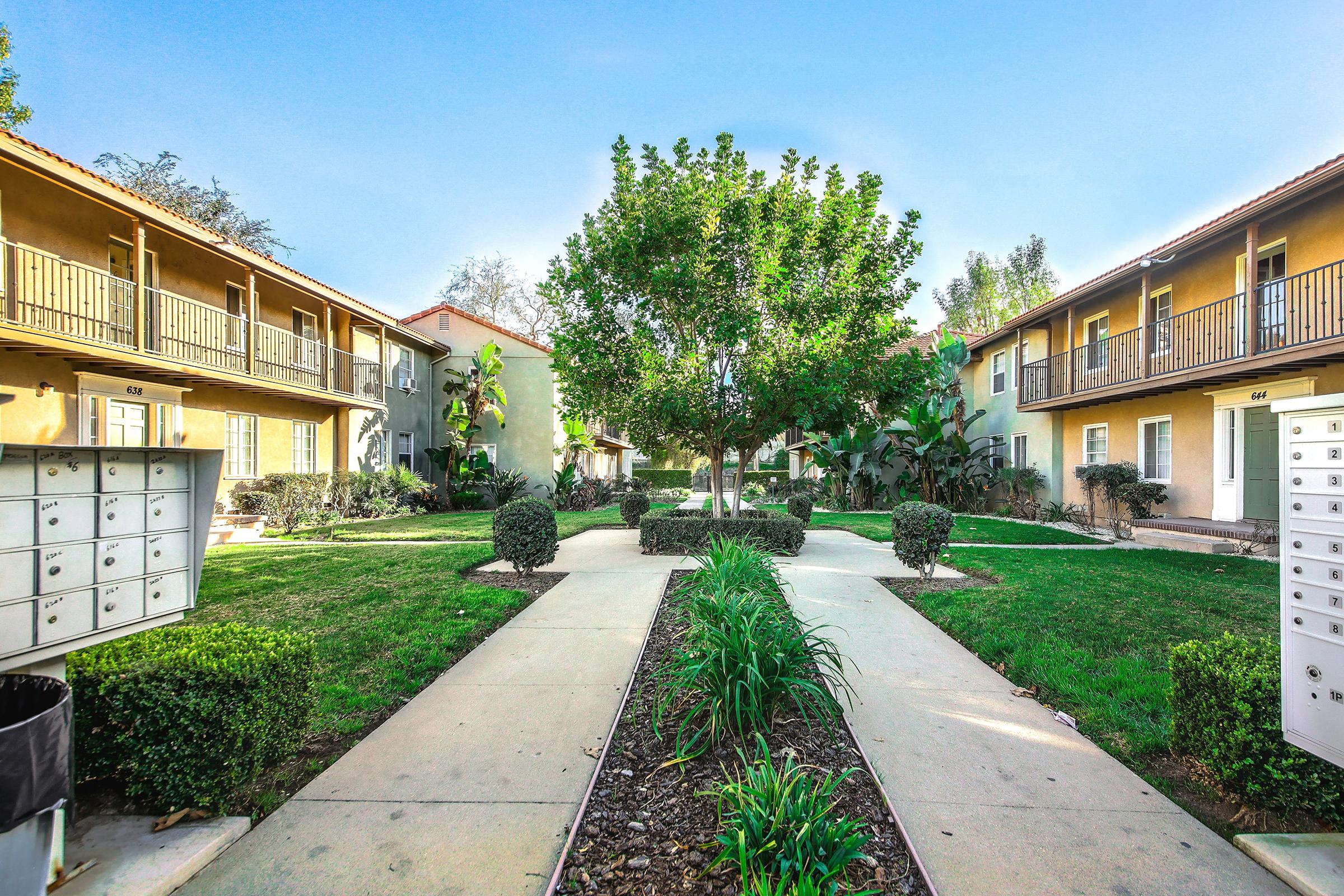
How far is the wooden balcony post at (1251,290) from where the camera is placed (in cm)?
974

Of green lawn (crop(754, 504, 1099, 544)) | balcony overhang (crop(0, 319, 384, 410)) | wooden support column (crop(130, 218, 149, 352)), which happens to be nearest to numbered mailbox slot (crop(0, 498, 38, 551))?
balcony overhang (crop(0, 319, 384, 410))

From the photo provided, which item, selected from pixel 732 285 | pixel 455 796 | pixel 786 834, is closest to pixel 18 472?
pixel 455 796

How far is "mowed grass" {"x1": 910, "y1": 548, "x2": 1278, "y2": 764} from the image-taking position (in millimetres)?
3787

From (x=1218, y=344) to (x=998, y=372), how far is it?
887 cm

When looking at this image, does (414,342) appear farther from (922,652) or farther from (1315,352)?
(1315,352)

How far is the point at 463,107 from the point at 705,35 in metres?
5.05

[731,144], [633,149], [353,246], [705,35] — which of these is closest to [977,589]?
[731,144]

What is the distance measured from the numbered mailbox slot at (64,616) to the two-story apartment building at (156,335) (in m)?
9.63

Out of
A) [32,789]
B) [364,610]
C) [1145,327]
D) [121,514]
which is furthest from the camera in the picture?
[1145,327]

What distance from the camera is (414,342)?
20.7m

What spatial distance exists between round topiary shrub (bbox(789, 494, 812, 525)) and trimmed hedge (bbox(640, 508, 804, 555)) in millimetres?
3461

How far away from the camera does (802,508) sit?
1388 cm

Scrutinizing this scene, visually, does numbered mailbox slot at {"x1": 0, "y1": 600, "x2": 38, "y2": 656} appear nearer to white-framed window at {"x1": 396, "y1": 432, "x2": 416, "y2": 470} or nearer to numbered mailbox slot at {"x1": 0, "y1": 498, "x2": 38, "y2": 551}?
numbered mailbox slot at {"x1": 0, "y1": 498, "x2": 38, "y2": 551}

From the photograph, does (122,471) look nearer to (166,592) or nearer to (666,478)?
(166,592)
